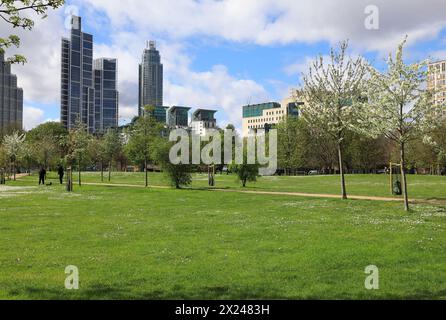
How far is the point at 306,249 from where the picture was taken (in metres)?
10.7

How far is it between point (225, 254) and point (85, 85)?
166 m

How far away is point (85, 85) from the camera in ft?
538

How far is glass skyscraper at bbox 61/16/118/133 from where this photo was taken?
154125 millimetres

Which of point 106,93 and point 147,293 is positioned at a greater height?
point 106,93

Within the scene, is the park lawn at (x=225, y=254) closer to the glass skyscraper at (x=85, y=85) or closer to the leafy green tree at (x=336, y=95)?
the leafy green tree at (x=336, y=95)

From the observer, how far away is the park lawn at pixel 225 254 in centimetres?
758

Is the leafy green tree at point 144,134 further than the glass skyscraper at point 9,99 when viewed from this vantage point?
No

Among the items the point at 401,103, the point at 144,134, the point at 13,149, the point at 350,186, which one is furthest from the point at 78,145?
the point at 401,103

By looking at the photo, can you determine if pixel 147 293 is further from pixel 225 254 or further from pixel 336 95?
pixel 336 95

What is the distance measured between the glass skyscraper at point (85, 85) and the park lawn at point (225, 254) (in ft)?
476

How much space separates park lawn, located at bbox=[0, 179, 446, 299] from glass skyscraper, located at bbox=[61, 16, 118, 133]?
476 feet

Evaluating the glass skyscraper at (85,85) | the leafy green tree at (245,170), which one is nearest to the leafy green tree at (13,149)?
the leafy green tree at (245,170)
